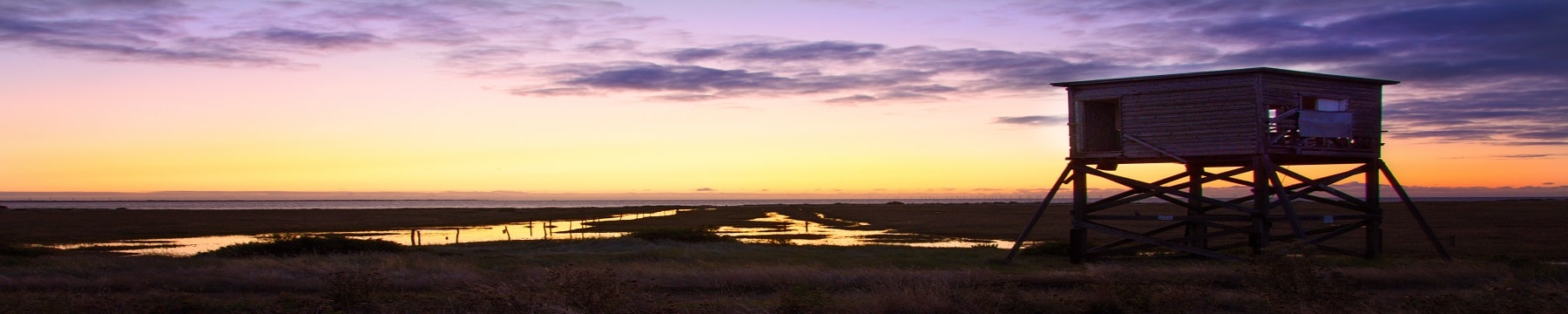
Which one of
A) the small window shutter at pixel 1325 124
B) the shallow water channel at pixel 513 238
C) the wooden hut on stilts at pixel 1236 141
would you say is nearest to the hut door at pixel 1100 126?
the wooden hut on stilts at pixel 1236 141

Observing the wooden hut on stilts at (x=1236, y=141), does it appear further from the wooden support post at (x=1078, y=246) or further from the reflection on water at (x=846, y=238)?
the reflection on water at (x=846, y=238)

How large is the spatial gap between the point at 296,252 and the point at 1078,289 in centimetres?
2292

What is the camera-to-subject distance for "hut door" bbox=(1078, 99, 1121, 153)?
26438mm

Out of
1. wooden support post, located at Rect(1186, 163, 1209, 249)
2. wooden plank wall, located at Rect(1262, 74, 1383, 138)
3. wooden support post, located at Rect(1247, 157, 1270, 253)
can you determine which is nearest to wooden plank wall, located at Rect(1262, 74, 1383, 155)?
wooden plank wall, located at Rect(1262, 74, 1383, 138)

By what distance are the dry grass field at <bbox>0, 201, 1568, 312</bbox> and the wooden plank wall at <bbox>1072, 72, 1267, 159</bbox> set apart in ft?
9.40

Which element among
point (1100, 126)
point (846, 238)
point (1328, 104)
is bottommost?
point (846, 238)

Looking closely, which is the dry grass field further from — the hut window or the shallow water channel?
the shallow water channel

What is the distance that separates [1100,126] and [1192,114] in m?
3.76

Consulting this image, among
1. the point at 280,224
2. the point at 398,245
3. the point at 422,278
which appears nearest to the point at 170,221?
the point at 280,224

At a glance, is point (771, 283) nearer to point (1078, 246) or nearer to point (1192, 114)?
point (1078, 246)

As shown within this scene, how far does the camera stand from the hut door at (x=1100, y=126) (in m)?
26.4

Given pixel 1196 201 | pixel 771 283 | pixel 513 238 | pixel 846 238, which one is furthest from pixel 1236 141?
pixel 513 238

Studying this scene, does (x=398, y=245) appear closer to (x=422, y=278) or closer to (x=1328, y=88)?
(x=422, y=278)

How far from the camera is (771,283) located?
1969cm
